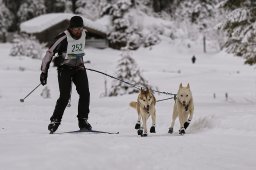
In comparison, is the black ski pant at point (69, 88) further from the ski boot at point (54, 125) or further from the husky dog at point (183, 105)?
the husky dog at point (183, 105)

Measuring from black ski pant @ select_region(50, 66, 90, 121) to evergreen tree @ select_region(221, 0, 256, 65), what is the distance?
26.9 ft

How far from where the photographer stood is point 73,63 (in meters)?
8.55

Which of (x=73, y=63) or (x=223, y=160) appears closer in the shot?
(x=223, y=160)

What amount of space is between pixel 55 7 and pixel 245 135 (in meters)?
65.9

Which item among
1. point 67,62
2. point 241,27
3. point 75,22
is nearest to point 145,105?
point 67,62

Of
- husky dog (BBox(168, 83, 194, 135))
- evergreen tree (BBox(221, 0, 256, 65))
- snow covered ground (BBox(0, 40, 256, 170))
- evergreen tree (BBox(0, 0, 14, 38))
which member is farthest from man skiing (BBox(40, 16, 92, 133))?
→ evergreen tree (BBox(0, 0, 14, 38))

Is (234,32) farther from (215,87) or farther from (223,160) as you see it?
(223,160)

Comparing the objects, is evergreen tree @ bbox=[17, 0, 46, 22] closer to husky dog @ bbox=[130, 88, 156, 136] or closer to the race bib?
the race bib

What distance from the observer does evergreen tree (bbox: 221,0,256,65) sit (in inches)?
627

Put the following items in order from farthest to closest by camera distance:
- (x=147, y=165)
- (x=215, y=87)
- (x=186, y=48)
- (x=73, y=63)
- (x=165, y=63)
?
(x=186, y=48) → (x=165, y=63) → (x=215, y=87) → (x=73, y=63) → (x=147, y=165)

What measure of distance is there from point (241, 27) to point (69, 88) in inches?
364

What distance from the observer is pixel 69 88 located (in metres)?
8.59

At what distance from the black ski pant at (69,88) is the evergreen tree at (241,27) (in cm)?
819

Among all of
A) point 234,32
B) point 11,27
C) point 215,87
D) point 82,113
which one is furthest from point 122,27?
point 82,113
